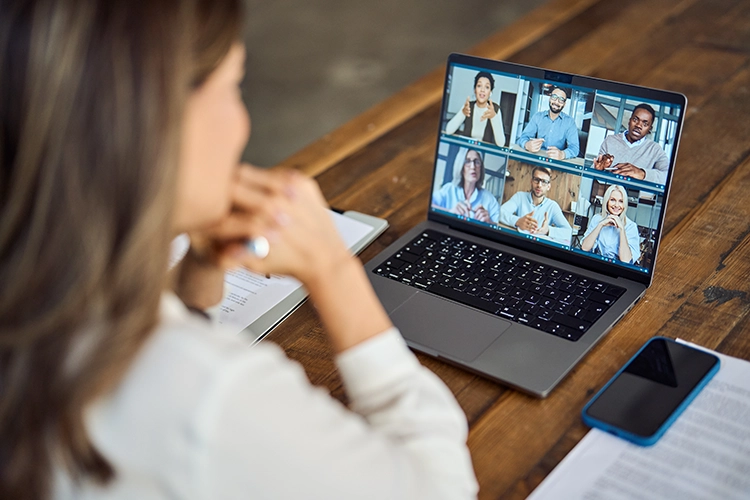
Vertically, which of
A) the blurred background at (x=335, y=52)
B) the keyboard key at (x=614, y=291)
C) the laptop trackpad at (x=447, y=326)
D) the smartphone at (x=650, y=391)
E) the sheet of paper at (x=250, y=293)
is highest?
the keyboard key at (x=614, y=291)

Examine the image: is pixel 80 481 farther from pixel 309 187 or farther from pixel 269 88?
pixel 269 88

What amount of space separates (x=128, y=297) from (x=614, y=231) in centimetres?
65

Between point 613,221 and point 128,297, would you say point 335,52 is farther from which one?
point 128,297

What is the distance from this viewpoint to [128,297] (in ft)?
1.90

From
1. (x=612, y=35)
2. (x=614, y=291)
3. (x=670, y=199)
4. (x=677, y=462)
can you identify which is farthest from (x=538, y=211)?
(x=612, y=35)

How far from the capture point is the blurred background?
137 inches

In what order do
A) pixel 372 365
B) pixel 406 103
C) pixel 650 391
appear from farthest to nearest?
pixel 406 103 < pixel 650 391 < pixel 372 365

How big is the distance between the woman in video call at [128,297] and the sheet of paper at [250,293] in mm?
396

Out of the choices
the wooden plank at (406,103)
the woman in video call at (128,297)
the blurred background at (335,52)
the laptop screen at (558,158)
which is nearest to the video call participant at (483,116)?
the laptop screen at (558,158)

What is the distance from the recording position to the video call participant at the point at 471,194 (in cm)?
111

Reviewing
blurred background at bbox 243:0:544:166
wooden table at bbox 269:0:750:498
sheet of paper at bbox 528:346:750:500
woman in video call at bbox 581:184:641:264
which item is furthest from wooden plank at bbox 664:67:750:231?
blurred background at bbox 243:0:544:166

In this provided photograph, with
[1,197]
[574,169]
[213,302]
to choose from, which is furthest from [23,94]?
[574,169]

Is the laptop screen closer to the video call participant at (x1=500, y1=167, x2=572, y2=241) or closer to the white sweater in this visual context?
the video call participant at (x1=500, y1=167, x2=572, y2=241)

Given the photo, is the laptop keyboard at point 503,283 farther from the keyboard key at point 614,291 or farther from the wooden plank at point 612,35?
the wooden plank at point 612,35
